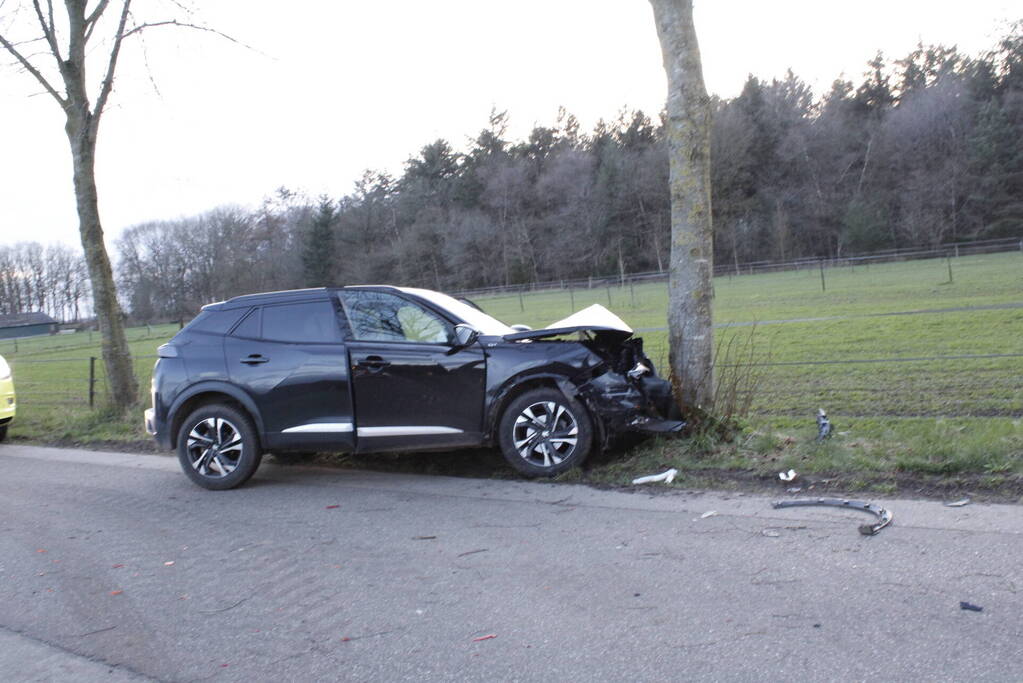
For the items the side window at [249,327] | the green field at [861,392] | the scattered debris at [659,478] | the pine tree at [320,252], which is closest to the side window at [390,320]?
the side window at [249,327]

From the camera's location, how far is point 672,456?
7.24m

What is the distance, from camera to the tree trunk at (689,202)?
766 cm

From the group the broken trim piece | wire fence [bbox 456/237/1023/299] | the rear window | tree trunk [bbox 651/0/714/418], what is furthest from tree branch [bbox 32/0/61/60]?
wire fence [bbox 456/237/1023/299]

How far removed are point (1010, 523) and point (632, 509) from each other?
7.75 feet

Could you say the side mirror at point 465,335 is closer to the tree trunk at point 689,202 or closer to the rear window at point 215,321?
the tree trunk at point 689,202

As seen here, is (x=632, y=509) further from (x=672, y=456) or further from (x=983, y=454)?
(x=983, y=454)

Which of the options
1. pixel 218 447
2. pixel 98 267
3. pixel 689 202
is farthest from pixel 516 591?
pixel 98 267

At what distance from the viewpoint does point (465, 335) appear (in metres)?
7.15

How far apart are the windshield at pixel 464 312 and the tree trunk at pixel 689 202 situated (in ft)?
5.47

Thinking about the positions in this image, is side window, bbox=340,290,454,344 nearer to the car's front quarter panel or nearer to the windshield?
the windshield

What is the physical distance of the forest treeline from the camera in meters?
53.6

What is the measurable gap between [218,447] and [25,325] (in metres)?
111

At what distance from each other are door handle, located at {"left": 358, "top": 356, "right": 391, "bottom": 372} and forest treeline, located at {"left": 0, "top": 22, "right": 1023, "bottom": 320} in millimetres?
40017

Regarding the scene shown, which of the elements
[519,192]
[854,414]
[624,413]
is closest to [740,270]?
[519,192]
